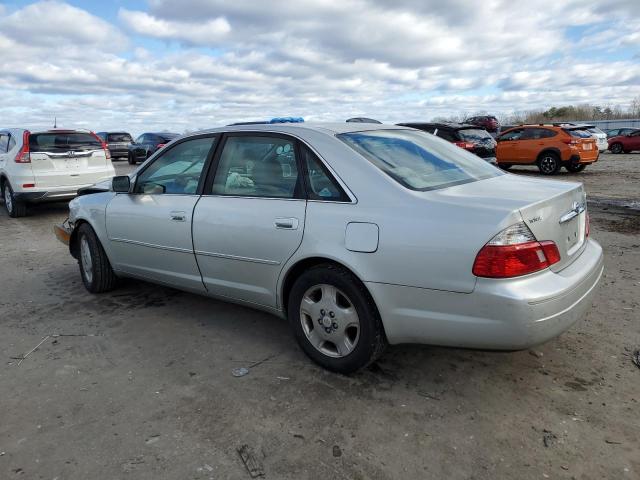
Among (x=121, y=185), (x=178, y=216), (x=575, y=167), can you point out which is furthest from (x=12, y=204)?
(x=575, y=167)

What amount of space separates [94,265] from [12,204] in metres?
6.30

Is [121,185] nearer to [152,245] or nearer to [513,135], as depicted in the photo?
[152,245]

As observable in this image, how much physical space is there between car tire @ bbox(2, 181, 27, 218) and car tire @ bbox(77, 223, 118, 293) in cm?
567

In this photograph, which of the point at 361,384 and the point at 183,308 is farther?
the point at 183,308

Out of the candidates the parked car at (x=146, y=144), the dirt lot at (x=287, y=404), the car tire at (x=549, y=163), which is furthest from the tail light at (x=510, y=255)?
the parked car at (x=146, y=144)

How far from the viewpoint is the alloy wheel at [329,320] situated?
316 cm

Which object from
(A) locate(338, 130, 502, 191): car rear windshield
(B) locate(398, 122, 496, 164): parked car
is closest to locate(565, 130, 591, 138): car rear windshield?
(B) locate(398, 122, 496, 164): parked car

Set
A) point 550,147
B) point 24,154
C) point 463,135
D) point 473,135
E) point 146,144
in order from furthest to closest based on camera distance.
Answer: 1. point 146,144
2. point 550,147
3. point 473,135
4. point 463,135
5. point 24,154

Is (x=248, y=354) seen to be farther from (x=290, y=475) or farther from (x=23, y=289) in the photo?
(x=23, y=289)

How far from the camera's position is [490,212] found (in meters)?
2.67

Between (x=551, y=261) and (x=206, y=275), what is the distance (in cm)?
236

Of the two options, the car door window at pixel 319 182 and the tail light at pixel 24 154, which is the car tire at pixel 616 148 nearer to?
the tail light at pixel 24 154

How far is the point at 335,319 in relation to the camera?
320 centimetres

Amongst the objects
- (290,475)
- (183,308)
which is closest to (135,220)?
(183,308)
